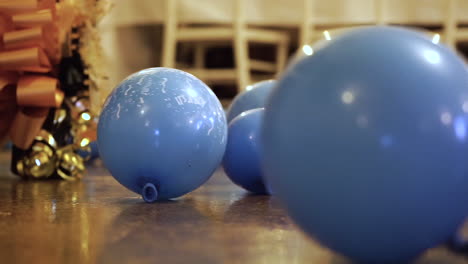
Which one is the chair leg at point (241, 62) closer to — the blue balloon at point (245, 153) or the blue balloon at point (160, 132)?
the blue balloon at point (245, 153)

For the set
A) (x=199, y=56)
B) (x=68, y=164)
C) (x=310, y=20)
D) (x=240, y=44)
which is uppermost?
(x=310, y=20)

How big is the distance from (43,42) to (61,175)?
1.05 ft

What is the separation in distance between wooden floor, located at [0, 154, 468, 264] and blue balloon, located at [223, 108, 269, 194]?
0.03 metres

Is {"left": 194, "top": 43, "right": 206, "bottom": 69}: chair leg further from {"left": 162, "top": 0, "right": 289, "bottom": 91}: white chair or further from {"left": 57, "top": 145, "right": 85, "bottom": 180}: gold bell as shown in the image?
{"left": 57, "top": 145, "right": 85, "bottom": 180}: gold bell

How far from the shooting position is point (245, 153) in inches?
45.8

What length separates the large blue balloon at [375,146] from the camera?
0.59 meters

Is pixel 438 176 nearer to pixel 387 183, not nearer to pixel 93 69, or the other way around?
pixel 387 183

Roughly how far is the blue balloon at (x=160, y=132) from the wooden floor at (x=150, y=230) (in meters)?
0.05

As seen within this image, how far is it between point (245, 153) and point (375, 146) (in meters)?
0.59

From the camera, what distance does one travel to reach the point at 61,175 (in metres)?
1.49

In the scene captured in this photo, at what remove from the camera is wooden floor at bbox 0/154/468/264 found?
694 mm

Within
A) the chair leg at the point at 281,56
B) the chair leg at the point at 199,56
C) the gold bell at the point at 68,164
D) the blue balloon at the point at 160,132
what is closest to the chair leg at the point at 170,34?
the chair leg at the point at 199,56

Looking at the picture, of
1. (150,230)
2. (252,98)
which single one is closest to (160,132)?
(150,230)

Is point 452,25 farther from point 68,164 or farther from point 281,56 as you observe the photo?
point 68,164
